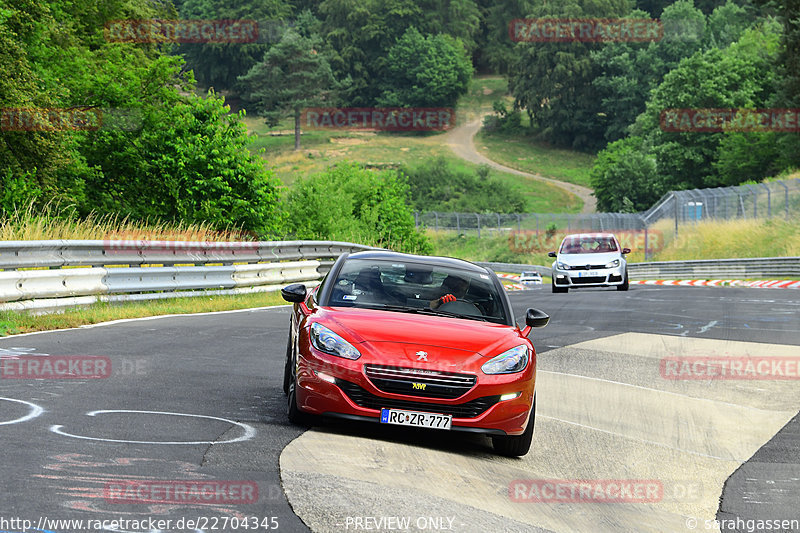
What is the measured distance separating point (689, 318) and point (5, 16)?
53.0 feet

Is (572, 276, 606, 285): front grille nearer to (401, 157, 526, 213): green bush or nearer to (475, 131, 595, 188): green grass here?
(401, 157, 526, 213): green bush

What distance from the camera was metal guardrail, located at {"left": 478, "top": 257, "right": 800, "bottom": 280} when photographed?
3650 cm

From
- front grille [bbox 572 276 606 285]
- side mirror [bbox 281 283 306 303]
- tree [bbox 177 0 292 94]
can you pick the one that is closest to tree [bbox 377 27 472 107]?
tree [bbox 177 0 292 94]

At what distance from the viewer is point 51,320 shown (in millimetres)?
13625

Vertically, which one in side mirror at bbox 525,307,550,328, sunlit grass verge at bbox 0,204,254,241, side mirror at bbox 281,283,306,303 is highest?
side mirror at bbox 281,283,306,303

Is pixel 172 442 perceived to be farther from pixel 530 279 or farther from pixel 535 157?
pixel 535 157

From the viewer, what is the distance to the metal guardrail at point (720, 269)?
36500 millimetres

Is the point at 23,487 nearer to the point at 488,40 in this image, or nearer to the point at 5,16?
the point at 5,16

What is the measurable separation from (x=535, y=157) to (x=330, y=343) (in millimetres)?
121700

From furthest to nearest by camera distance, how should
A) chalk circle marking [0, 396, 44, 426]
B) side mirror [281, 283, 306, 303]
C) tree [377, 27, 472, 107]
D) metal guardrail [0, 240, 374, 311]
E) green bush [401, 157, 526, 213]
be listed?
tree [377, 27, 472, 107]
green bush [401, 157, 526, 213]
metal guardrail [0, 240, 374, 311]
side mirror [281, 283, 306, 303]
chalk circle marking [0, 396, 44, 426]

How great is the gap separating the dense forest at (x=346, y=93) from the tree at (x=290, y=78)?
0.25 metres

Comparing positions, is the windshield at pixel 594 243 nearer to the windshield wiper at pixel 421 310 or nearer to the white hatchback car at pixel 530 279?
the white hatchback car at pixel 530 279

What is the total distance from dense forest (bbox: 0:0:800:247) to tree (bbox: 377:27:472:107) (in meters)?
0.29

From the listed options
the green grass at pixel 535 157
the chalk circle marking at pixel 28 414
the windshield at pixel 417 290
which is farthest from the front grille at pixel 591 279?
the green grass at pixel 535 157
